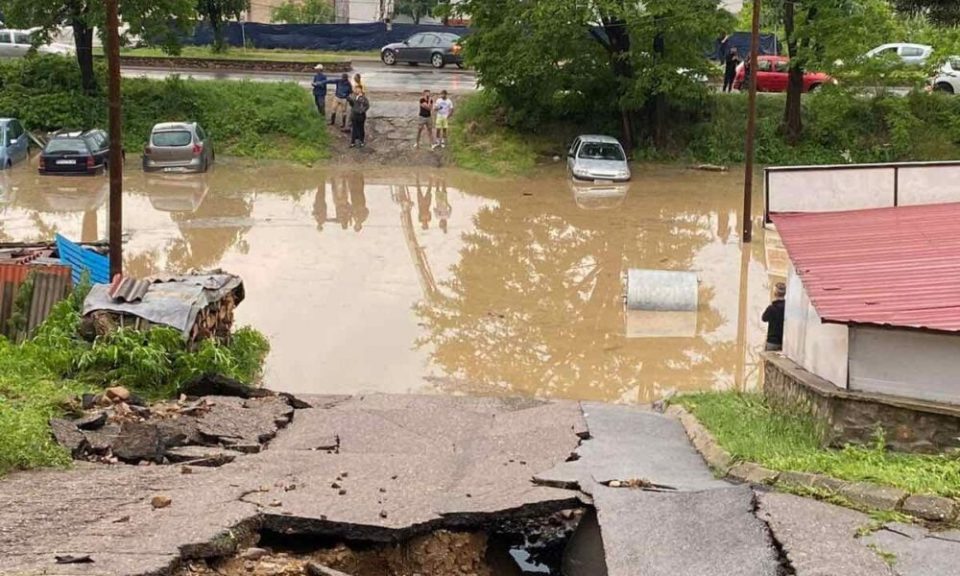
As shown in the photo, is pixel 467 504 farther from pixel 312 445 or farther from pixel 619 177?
pixel 619 177

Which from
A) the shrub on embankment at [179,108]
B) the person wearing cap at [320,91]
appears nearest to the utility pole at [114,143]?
the shrub on embankment at [179,108]

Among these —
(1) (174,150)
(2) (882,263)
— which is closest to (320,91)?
(1) (174,150)

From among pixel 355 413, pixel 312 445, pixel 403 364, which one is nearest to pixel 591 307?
pixel 403 364

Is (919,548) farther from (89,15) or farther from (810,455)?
(89,15)

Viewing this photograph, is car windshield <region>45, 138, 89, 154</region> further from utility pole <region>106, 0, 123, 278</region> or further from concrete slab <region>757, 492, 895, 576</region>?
concrete slab <region>757, 492, 895, 576</region>

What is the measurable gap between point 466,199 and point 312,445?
2176 cm

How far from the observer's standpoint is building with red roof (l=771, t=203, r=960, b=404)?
1038cm

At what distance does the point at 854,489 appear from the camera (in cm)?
923

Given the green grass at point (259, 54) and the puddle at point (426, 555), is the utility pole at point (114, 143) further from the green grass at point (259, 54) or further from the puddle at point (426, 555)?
the green grass at point (259, 54)

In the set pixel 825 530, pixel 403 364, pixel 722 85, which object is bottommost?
pixel 403 364

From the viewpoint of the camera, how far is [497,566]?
9.97 metres

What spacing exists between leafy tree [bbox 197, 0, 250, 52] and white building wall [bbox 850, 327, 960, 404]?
1696 inches

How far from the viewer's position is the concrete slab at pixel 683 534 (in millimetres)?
8117

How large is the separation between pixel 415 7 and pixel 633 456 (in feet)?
199
